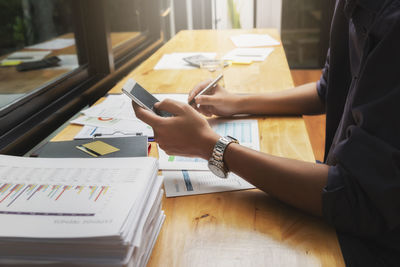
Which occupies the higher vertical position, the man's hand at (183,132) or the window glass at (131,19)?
the window glass at (131,19)

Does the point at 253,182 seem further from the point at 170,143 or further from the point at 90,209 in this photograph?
the point at 90,209

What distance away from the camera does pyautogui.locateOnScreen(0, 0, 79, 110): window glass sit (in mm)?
1285

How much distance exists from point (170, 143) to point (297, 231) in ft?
1.07

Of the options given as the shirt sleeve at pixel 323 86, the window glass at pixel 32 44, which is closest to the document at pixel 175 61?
the window glass at pixel 32 44

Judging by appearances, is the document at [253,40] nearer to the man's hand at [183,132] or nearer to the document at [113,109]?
the document at [113,109]

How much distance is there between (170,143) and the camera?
0.81m

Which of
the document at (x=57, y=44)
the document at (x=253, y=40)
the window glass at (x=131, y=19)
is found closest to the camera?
the document at (x=57, y=44)

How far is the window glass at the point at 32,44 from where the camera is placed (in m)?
1.29

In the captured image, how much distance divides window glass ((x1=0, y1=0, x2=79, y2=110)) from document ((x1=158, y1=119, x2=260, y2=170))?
563 mm

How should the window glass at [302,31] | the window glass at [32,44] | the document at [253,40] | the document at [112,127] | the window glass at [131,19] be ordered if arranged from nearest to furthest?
the document at [112,127]
the window glass at [32,44]
the document at [253,40]
the window glass at [131,19]
the window glass at [302,31]

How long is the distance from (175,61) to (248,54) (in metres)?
0.37

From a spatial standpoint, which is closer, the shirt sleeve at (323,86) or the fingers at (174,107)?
the fingers at (174,107)

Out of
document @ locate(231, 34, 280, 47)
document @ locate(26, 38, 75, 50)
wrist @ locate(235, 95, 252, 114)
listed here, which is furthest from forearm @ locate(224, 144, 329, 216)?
document @ locate(231, 34, 280, 47)

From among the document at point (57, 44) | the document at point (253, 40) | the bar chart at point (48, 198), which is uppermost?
the document at point (57, 44)
